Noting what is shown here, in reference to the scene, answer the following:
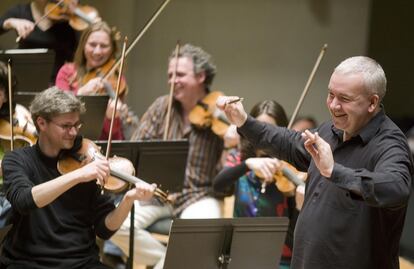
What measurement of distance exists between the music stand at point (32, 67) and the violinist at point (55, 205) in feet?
2.71

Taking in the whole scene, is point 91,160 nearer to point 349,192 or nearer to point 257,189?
point 257,189

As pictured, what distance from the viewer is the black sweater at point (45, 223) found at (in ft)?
9.29

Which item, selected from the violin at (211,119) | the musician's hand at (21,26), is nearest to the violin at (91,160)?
the violin at (211,119)

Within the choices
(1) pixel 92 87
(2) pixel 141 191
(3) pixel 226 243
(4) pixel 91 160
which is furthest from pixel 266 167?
(1) pixel 92 87

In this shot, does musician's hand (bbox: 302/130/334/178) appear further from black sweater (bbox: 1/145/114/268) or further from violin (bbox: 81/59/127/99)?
violin (bbox: 81/59/127/99)

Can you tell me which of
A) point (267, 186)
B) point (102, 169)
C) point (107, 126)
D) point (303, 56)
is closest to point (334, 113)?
point (102, 169)

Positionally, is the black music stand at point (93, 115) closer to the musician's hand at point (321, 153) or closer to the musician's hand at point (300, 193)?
the musician's hand at point (300, 193)

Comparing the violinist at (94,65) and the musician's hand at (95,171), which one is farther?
the violinist at (94,65)

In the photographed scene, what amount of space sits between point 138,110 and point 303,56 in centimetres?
149

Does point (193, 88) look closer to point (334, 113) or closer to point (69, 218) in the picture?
point (69, 218)

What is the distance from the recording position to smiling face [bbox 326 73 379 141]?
2.23 m

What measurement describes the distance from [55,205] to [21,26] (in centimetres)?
171

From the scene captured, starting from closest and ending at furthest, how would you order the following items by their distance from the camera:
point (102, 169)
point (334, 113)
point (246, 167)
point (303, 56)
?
point (334, 113) → point (102, 169) → point (246, 167) → point (303, 56)

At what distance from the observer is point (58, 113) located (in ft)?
9.52
